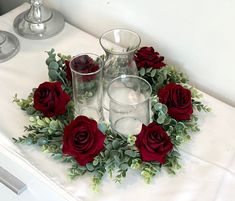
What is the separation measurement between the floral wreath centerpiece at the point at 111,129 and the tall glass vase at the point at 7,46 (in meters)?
0.17

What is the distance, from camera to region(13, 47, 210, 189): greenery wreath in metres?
0.75

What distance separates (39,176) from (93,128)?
0.47ft

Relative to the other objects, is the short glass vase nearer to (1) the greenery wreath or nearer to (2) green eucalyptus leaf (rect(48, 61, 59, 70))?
(1) the greenery wreath

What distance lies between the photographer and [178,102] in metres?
0.84

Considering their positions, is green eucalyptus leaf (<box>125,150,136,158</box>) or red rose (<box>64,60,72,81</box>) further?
red rose (<box>64,60,72,81</box>)

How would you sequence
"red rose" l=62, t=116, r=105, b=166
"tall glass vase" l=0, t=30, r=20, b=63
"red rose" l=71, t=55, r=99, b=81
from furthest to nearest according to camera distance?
"tall glass vase" l=0, t=30, r=20, b=63
"red rose" l=71, t=55, r=99, b=81
"red rose" l=62, t=116, r=105, b=166

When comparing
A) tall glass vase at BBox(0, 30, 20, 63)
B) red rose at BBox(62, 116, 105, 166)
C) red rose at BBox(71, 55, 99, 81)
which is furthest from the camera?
tall glass vase at BBox(0, 30, 20, 63)

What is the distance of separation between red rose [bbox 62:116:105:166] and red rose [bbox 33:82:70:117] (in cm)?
9

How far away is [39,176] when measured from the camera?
30.7 inches

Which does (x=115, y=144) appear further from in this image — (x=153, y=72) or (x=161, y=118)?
(x=153, y=72)

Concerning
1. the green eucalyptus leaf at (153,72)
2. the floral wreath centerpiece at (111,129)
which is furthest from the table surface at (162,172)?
the green eucalyptus leaf at (153,72)

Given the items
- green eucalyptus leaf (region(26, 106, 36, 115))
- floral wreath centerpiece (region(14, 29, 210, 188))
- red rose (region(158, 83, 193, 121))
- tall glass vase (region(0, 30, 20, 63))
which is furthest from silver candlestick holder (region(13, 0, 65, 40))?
red rose (region(158, 83, 193, 121))

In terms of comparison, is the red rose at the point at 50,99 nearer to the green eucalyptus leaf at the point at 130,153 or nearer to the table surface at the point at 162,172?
the table surface at the point at 162,172

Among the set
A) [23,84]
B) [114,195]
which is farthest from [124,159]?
[23,84]
